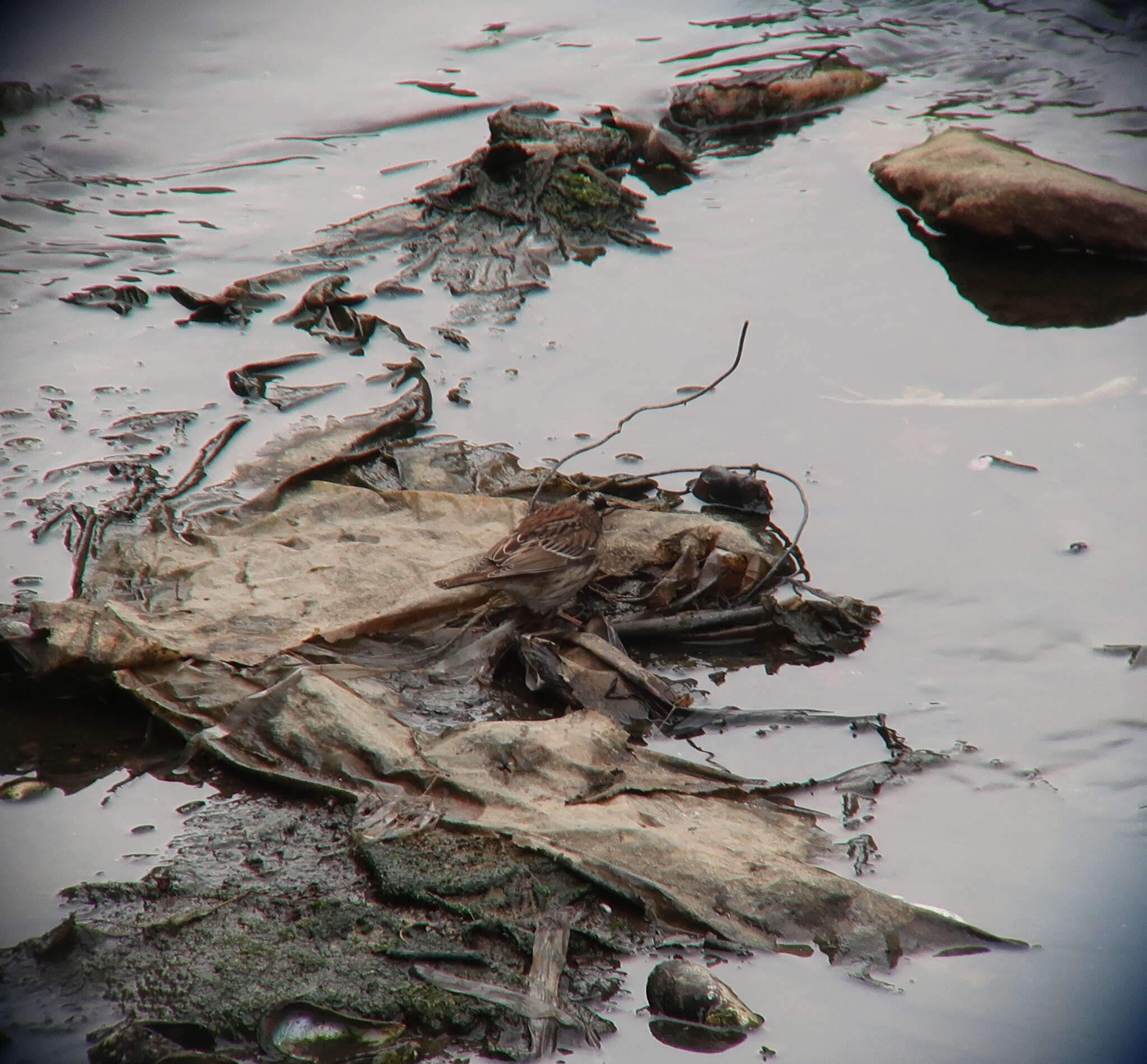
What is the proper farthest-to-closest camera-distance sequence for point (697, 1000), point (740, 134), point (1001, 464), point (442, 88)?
point (442, 88) < point (740, 134) < point (1001, 464) < point (697, 1000)

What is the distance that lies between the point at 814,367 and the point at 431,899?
3708mm

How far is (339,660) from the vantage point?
3814 mm

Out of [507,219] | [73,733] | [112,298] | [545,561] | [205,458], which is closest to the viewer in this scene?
[73,733]

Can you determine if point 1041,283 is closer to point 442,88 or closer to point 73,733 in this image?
point 442,88

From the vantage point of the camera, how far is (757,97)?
8203 mm

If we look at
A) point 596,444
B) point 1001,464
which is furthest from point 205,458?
point 1001,464

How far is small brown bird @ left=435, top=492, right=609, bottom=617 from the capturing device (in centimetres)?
391

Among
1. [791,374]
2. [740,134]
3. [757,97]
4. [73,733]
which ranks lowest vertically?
[791,374]

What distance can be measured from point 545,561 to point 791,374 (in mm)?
2338

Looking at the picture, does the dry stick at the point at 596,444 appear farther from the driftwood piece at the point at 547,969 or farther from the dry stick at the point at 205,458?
the driftwood piece at the point at 547,969

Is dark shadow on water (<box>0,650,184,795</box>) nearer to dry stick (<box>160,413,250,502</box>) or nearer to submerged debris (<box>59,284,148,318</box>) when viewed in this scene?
dry stick (<box>160,413,250,502</box>)

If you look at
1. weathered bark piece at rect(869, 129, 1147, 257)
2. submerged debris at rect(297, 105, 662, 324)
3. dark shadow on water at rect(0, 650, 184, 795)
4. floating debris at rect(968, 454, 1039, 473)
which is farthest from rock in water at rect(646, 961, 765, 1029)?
weathered bark piece at rect(869, 129, 1147, 257)

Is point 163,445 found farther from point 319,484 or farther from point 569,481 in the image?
point 569,481

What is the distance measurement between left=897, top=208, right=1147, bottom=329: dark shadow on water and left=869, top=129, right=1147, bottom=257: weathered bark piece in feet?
0.23
